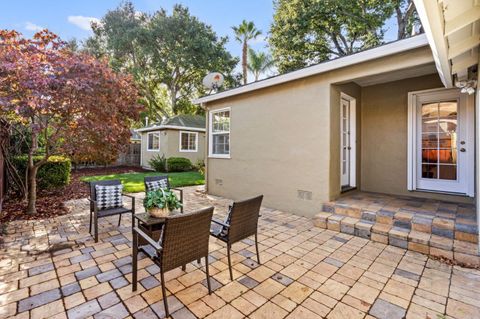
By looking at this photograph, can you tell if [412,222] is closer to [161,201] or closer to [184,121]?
[161,201]

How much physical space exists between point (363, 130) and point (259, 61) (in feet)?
43.2

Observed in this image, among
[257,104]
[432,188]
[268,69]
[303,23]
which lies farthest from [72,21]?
[432,188]

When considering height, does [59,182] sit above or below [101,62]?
below

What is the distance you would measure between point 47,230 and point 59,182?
147 inches

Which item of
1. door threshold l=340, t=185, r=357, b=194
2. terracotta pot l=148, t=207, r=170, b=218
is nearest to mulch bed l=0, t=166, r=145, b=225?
terracotta pot l=148, t=207, r=170, b=218

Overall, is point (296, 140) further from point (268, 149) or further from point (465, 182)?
point (465, 182)

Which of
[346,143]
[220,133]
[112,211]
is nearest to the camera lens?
[112,211]

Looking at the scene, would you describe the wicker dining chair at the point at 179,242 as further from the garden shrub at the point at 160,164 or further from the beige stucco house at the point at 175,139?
the beige stucco house at the point at 175,139

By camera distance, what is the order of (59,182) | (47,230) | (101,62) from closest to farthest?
(47,230), (101,62), (59,182)

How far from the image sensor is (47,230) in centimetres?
398

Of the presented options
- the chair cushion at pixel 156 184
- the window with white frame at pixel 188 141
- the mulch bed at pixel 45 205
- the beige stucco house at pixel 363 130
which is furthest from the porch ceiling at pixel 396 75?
the window with white frame at pixel 188 141

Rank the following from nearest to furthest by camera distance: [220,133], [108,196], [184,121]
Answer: [108,196] < [220,133] < [184,121]

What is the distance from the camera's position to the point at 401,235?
3398 millimetres

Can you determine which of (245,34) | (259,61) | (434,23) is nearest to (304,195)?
(434,23)
